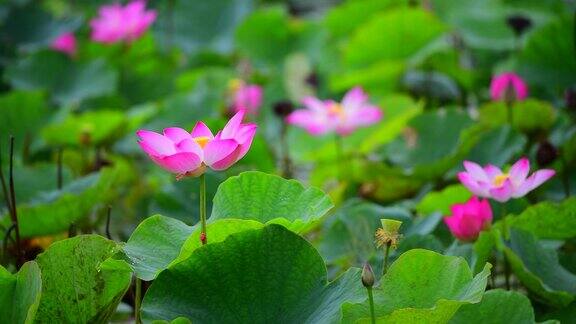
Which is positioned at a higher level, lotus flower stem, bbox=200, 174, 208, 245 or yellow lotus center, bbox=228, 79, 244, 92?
lotus flower stem, bbox=200, 174, 208, 245

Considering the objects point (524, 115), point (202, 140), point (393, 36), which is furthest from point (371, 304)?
point (393, 36)

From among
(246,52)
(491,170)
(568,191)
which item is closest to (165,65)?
(246,52)

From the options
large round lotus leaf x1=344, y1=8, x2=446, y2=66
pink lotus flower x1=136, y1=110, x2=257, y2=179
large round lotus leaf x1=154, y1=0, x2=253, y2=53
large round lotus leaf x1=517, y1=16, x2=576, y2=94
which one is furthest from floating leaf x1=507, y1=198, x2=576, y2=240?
large round lotus leaf x1=154, y1=0, x2=253, y2=53

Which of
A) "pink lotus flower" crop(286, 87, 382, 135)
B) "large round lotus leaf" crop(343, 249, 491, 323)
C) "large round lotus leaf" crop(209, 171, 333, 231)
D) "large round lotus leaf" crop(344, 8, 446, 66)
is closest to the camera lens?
"large round lotus leaf" crop(343, 249, 491, 323)

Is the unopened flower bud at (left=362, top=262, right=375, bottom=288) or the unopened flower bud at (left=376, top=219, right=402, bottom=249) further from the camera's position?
the unopened flower bud at (left=376, top=219, right=402, bottom=249)

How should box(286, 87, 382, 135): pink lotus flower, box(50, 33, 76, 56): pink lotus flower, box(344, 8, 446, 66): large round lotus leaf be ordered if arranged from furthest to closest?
box(50, 33, 76, 56): pink lotus flower → box(344, 8, 446, 66): large round lotus leaf → box(286, 87, 382, 135): pink lotus flower

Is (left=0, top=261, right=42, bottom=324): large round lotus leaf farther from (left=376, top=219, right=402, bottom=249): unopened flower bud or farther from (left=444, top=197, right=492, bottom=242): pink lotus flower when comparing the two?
(left=444, top=197, right=492, bottom=242): pink lotus flower

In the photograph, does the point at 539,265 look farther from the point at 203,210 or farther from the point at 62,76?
the point at 62,76

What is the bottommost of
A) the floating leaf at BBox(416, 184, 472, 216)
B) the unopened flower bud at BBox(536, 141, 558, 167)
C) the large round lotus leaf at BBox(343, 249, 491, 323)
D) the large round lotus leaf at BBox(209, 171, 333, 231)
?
the floating leaf at BBox(416, 184, 472, 216)
